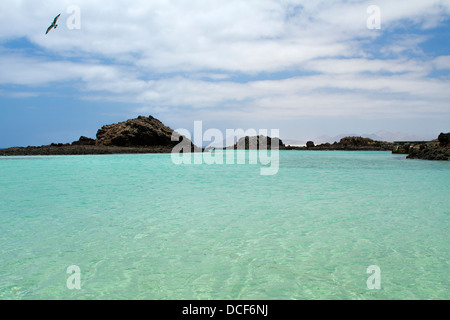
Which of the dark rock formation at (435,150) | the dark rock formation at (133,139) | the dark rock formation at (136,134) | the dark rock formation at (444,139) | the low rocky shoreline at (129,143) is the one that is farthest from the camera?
the dark rock formation at (136,134)

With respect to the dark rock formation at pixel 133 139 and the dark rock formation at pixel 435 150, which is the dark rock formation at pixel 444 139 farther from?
the dark rock formation at pixel 133 139

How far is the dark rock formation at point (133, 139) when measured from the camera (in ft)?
227

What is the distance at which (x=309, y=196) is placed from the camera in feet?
37.9

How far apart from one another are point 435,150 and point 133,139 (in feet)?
195

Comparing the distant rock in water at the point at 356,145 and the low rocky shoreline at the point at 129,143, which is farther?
the distant rock in water at the point at 356,145

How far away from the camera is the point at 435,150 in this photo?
3756cm

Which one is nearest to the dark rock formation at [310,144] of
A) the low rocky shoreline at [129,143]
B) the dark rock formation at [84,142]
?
the low rocky shoreline at [129,143]

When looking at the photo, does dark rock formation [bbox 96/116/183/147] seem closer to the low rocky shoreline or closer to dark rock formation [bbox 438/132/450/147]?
the low rocky shoreline

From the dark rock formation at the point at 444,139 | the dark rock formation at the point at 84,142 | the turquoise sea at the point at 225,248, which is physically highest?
the dark rock formation at the point at 84,142

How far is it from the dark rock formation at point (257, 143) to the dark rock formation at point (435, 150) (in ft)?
291

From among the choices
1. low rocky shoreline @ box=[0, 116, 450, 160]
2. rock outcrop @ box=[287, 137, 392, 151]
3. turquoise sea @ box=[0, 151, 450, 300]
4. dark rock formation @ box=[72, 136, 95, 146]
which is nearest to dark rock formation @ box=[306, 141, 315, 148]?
rock outcrop @ box=[287, 137, 392, 151]

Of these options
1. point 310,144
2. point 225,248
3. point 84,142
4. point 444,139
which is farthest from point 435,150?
point 310,144

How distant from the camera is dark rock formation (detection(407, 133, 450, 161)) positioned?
3600 centimetres
